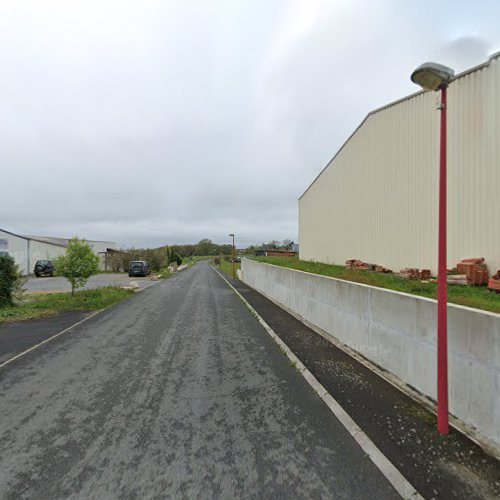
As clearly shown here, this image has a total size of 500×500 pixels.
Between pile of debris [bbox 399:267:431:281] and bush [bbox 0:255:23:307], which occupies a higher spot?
pile of debris [bbox 399:267:431:281]

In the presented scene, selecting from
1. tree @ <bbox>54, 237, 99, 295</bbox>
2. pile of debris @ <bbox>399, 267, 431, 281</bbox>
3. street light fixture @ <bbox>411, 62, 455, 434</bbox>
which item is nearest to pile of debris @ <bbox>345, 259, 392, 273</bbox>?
pile of debris @ <bbox>399, 267, 431, 281</bbox>

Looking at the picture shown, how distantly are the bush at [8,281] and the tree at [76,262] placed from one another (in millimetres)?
1833

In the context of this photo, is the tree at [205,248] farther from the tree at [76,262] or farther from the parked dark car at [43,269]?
the tree at [76,262]

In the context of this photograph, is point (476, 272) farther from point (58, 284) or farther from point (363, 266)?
point (58, 284)

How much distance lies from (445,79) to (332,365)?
14.5 ft

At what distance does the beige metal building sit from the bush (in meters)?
13.6

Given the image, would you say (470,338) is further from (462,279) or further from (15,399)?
(15,399)

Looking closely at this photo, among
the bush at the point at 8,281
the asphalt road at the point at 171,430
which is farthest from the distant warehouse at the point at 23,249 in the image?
the asphalt road at the point at 171,430

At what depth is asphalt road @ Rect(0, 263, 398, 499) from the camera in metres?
2.47

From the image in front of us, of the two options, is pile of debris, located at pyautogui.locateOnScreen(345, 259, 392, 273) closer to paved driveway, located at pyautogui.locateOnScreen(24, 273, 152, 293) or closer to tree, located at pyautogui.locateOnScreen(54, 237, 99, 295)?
tree, located at pyautogui.locateOnScreen(54, 237, 99, 295)

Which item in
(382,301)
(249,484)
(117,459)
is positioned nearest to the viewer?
(249,484)

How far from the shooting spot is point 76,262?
43.4 ft

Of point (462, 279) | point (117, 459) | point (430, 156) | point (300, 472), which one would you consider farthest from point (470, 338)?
point (430, 156)

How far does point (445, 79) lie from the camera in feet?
9.46
